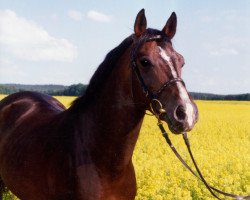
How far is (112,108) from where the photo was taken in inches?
134

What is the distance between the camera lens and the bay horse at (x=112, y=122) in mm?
2990

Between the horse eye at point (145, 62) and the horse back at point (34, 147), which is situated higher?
the horse eye at point (145, 62)

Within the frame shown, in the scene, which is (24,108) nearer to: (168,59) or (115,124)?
(115,124)

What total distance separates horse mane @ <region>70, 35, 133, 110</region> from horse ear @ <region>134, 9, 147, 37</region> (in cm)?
16

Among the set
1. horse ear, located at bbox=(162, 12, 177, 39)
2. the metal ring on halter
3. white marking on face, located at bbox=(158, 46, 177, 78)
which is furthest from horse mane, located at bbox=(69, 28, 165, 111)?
the metal ring on halter

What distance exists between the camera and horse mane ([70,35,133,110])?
3430 millimetres

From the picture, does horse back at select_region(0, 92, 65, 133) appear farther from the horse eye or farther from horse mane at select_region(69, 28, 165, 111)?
the horse eye

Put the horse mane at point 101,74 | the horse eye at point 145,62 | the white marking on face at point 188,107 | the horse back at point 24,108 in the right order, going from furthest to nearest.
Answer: the horse back at point 24,108
the horse mane at point 101,74
the horse eye at point 145,62
the white marking on face at point 188,107

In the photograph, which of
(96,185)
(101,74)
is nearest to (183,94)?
(101,74)

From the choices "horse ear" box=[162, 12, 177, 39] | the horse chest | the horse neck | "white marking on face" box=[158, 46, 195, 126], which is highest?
"horse ear" box=[162, 12, 177, 39]

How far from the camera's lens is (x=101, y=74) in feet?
11.5

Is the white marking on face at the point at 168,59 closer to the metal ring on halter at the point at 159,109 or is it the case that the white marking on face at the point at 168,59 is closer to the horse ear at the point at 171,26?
the metal ring on halter at the point at 159,109

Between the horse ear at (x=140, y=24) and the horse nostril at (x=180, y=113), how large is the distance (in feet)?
2.41

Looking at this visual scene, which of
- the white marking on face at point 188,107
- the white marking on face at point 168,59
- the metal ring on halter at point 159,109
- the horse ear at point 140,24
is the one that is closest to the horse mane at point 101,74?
the horse ear at point 140,24
